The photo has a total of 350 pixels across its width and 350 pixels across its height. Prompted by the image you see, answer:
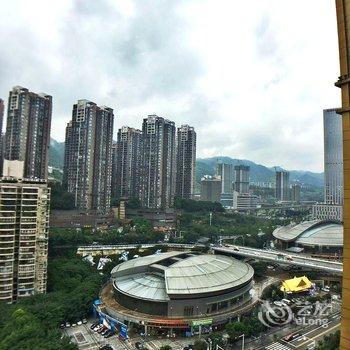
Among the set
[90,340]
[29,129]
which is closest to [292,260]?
[90,340]

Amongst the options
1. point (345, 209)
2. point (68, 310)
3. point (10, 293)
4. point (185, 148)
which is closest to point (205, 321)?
point (68, 310)

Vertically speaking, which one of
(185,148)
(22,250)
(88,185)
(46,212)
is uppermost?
(185,148)

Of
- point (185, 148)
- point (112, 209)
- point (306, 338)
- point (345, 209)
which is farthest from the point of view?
point (185, 148)

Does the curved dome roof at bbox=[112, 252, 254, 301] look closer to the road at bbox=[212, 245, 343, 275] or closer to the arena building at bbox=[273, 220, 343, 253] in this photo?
the road at bbox=[212, 245, 343, 275]

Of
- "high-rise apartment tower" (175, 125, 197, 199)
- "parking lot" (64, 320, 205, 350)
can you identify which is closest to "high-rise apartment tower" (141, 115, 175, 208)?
"high-rise apartment tower" (175, 125, 197, 199)

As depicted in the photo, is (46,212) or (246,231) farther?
(246,231)

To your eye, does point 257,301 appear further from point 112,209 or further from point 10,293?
point 112,209
